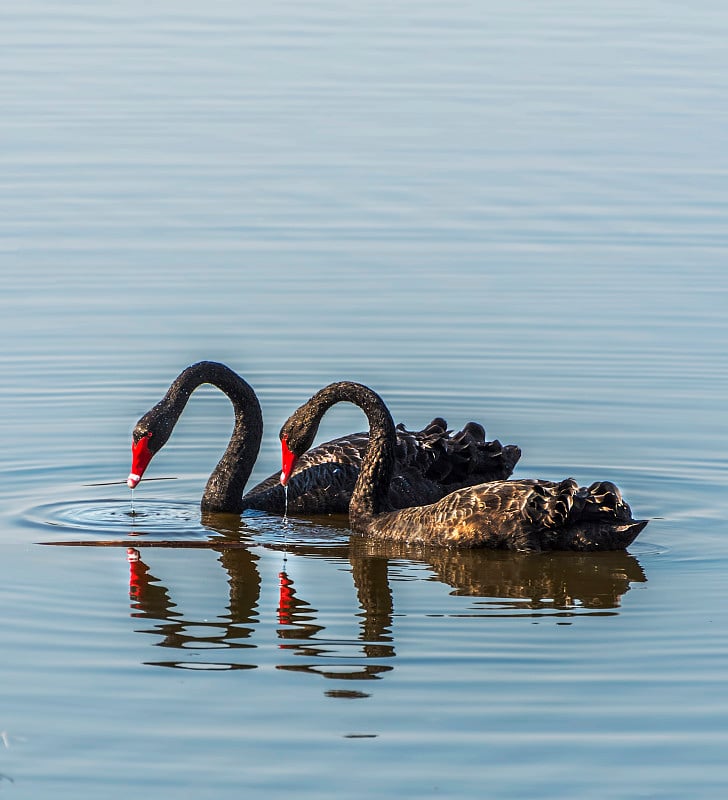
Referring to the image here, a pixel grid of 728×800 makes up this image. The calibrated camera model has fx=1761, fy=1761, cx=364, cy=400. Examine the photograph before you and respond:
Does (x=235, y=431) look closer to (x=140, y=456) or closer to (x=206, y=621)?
(x=140, y=456)

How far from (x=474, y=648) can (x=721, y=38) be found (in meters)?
19.8

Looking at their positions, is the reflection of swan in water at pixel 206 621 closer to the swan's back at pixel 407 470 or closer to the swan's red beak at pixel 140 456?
the swan's red beak at pixel 140 456

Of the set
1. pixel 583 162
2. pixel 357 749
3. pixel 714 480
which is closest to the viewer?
pixel 357 749

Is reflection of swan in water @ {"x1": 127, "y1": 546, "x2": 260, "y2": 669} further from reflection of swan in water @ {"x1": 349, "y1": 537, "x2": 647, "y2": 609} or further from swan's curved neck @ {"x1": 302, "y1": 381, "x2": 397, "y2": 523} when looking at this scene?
swan's curved neck @ {"x1": 302, "y1": 381, "x2": 397, "y2": 523}

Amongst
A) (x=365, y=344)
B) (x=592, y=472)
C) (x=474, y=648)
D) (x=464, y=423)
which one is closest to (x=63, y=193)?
(x=365, y=344)

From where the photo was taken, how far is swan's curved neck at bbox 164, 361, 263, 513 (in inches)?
390

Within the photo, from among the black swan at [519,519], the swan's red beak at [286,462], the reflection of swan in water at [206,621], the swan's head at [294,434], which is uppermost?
the swan's head at [294,434]

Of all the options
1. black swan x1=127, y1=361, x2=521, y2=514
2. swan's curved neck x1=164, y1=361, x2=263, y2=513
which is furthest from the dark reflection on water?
black swan x1=127, y1=361, x2=521, y2=514

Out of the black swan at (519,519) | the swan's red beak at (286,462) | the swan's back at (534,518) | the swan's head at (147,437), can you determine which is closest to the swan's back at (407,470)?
the swan's red beak at (286,462)

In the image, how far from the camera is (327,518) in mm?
10148

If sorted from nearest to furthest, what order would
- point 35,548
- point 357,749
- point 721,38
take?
1. point 357,749
2. point 35,548
3. point 721,38

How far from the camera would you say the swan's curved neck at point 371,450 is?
9.79 meters

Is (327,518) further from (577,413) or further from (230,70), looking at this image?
(230,70)

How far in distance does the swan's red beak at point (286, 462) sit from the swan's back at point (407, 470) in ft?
0.54
